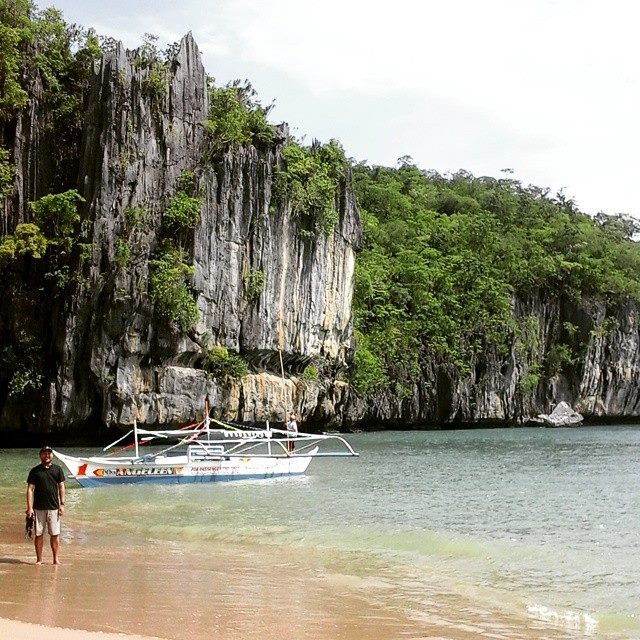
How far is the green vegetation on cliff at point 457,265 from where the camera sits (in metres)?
55.7

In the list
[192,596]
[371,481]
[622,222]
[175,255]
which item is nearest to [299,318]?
[175,255]

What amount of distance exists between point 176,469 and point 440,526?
9054mm

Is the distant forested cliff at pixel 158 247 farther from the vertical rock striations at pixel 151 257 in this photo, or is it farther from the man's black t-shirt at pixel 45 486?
the man's black t-shirt at pixel 45 486

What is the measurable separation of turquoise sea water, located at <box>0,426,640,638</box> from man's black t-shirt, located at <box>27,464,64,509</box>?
9.79 feet

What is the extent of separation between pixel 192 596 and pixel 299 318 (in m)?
31.8

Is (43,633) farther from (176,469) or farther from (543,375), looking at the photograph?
(543,375)

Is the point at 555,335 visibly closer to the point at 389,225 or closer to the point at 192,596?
the point at 389,225

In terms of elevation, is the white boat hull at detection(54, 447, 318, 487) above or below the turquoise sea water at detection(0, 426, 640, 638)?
above

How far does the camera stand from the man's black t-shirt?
1123 cm

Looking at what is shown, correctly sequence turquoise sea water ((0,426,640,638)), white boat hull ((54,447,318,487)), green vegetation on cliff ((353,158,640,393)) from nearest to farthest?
turquoise sea water ((0,426,640,638))
white boat hull ((54,447,318,487))
green vegetation on cliff ((353,158,640,393))

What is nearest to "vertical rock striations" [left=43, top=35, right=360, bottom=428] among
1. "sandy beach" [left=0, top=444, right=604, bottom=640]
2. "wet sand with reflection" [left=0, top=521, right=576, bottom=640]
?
"sandy beach" [left=0, top=444, right=604, bottom=640]

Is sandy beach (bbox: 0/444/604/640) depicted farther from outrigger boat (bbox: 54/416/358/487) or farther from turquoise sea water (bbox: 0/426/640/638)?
outrigger boat (bbox: 54/416/358/487)

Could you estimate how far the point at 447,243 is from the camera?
2549 inches

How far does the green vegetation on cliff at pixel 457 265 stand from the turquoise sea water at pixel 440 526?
86.1ft
